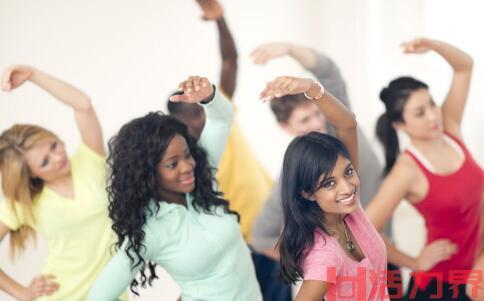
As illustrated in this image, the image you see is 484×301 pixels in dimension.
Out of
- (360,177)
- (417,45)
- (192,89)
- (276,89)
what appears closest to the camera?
(276,89)

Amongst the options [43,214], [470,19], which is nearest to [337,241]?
[43,214]

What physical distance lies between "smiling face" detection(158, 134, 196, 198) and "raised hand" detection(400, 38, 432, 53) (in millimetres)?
468

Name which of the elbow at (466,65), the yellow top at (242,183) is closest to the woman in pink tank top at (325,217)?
the elbow at (466,65)

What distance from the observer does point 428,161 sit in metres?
1.51

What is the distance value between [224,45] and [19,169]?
22.3 inches

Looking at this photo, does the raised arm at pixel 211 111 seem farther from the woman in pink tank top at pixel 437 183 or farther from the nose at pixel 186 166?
the woman in pink tank top at pixel 437 183

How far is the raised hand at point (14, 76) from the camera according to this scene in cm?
130

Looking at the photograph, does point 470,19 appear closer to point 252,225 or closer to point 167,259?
point 252,225

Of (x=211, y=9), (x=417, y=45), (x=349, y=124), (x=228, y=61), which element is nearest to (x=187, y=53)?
(x=228, y=61)

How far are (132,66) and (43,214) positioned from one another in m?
0.77

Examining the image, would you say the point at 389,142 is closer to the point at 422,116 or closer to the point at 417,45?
the point at 422,116

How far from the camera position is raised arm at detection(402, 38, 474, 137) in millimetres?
1410

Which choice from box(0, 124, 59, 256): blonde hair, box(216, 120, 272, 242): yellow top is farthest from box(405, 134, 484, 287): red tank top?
box(0, 124, 59, 256): blonde hair

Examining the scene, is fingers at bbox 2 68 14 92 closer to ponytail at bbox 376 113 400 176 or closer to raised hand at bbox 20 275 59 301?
raised hand at bbox 20 275 59 301
